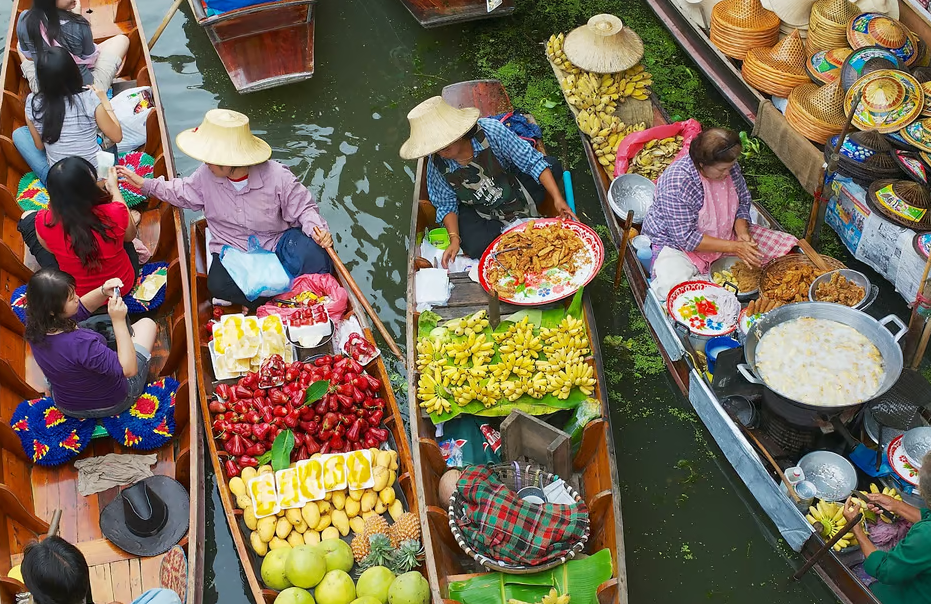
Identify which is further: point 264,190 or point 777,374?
point 264,190

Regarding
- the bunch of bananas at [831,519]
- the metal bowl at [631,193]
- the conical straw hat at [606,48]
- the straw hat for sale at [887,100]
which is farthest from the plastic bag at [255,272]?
the straw hat for sale at [887,100]

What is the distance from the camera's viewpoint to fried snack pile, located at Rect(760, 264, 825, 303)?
493cm

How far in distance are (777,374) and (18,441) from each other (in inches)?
149

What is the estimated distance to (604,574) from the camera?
3.73 metres

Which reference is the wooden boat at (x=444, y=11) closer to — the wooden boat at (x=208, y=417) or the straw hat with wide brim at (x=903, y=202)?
the wooden boat at (x=208, y=417)

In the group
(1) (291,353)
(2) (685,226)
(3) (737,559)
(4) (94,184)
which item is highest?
(4) (94,184)

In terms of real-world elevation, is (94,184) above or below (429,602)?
above

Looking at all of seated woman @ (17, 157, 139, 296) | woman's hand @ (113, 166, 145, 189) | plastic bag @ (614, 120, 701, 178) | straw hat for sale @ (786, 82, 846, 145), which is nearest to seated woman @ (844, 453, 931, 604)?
plastic bag @ (614, 120, 701, 178)

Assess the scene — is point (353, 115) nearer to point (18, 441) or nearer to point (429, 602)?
point (18, 441)

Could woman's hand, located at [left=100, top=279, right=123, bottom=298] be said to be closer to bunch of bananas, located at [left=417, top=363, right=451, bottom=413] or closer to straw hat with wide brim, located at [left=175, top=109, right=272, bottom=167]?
straw hat with wide brim, located at [left=175, top=109, right=272, bottom=167]

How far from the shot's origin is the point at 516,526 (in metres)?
3.79

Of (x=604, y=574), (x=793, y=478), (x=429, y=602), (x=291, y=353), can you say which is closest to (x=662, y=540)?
(x=793, y=478)

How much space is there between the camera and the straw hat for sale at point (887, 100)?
554cm

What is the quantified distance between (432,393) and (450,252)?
107 centimetres
